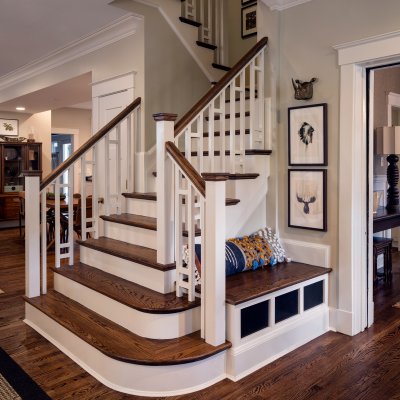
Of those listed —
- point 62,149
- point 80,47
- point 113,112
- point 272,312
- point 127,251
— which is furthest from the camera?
point 62,149

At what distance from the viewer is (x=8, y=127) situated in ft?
29.0

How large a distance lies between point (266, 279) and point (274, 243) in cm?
54

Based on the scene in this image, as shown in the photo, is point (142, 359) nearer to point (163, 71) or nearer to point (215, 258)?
point (215, 258)

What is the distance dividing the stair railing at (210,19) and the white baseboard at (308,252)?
92.9 inches

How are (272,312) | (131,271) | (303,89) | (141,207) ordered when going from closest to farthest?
(272,312) < (131,271) < (303,89) < (141,207)

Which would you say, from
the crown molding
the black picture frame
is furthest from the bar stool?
the crown molding

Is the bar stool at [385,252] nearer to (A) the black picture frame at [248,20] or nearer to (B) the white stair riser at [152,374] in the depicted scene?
(B) the white stair riser at [152,374]

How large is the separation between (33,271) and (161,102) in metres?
1.96

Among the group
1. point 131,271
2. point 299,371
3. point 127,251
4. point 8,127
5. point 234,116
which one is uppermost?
point 8,127

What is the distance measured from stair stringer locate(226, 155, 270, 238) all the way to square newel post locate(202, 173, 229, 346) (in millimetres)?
869

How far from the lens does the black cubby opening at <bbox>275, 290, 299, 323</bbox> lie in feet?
9.64

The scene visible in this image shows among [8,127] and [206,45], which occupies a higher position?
[206,45]

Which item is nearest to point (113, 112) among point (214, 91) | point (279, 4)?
point (214, 91)

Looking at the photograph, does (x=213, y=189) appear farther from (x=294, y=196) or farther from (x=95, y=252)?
(x=95, y=252)
